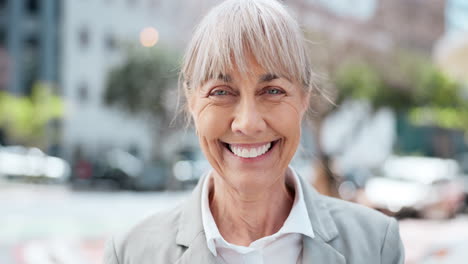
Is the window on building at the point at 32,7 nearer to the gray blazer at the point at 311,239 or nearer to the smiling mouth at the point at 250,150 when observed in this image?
the gray blazer at the point at 311,239

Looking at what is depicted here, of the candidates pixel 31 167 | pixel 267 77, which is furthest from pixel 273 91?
pixel 31 167

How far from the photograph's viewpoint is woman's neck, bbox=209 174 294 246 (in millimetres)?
1667

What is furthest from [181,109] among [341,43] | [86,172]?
[86,172]

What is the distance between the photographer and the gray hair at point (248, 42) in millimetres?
1436

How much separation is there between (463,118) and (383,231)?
85.9 ft

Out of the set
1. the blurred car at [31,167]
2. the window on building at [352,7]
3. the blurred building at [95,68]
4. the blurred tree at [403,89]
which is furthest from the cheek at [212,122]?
the window on building at [352,7]

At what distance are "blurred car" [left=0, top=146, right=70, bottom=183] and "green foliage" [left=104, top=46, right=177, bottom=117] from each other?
4768 millimetres

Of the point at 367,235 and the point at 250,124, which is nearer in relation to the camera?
the point at 250,124

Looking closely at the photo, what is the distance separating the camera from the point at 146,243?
5.40ft

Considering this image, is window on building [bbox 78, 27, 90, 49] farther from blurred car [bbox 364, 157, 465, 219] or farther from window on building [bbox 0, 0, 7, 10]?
blurred car [bbox 364, 157, 465, 219]

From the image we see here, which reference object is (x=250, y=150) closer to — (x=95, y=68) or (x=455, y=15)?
(x=95, y=68)

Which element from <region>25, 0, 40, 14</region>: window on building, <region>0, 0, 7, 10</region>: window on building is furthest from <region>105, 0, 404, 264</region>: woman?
<region>0, 0, 7, 10</region>: window on building

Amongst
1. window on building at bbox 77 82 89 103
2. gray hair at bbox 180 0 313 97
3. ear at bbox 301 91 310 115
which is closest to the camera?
gray hair at bbox 180 0 313 97

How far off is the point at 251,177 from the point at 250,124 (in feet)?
0.49
